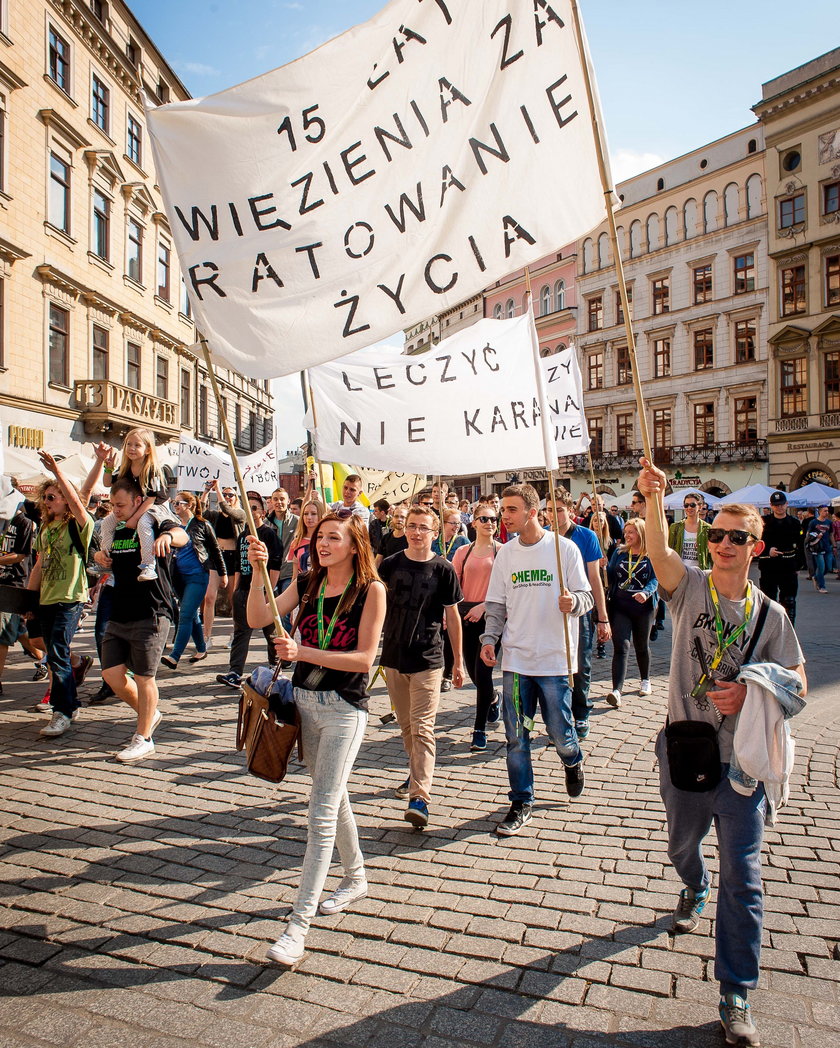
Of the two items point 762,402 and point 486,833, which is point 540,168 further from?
point 762,402

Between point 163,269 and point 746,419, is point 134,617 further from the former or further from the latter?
point 746,419

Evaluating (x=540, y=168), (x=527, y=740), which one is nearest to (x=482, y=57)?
(x=540, y=168)

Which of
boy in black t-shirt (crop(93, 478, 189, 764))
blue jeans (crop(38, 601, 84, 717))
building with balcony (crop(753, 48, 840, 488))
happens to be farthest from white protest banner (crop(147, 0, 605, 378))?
building with balcony (crop(753, 48, 840, 488))

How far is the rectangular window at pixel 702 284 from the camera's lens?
41938 mm

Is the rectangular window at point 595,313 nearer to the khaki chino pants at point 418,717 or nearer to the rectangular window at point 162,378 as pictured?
the rectangular window at point 162,378

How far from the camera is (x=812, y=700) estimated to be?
7.52 meters

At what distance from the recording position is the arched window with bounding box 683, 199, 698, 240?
139ft

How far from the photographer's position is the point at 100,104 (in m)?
26.2

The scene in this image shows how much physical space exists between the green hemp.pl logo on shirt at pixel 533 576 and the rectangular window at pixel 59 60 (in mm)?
25059

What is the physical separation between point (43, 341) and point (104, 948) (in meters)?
22.7

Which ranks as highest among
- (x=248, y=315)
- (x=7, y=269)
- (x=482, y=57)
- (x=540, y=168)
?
(x=7, y=269)

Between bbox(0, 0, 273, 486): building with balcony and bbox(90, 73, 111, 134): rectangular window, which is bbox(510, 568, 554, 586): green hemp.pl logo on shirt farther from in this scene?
bbox(90, 73, 111, 134): rectangular window

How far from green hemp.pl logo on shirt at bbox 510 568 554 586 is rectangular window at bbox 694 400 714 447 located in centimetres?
3993

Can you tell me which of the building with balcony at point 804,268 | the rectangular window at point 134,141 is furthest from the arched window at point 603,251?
the rectangular window at point 134,141
